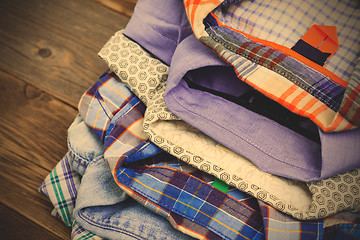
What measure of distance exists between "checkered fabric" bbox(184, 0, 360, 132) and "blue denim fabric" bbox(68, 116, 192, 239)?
0.24m

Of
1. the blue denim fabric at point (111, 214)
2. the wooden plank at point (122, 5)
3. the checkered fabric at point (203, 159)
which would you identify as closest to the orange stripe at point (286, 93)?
the checkered fabric at point (203, 159)

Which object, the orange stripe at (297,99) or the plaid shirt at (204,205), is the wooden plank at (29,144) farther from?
the orange stripe at (297,99)

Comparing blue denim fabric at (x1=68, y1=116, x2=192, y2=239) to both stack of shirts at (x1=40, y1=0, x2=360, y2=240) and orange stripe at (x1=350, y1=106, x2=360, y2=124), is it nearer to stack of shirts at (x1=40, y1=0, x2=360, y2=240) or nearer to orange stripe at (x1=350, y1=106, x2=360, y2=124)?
stack of shirts at (x1=40, y1=0, x2=360, y2=240)

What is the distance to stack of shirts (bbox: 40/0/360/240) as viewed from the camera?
35cm

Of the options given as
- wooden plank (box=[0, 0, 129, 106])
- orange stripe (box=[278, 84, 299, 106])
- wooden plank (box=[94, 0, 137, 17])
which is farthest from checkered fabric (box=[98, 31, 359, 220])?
wooden plank (box=[94, 0, 137, 17])

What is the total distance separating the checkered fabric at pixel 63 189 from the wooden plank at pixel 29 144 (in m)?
0.04

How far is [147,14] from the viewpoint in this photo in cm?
51

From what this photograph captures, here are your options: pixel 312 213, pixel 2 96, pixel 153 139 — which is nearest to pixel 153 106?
pixel 153 139

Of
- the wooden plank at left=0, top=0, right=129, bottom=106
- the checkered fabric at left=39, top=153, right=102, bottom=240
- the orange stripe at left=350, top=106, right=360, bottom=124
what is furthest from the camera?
the wooden plank at left=0, top=0, right=129, bottom=106

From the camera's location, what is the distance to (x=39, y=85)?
649mm

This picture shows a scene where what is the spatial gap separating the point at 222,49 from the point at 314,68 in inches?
5.2

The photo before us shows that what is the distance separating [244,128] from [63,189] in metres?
0.34

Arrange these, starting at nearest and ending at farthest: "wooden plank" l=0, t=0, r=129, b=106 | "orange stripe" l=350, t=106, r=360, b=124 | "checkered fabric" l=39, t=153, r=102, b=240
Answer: "orange stripe" l=350, t=106, r=360, b=124
"checkered fabric" l=39, t=153, r=102, b=240
"wooden plank" l=0, t=0, r=129, b=106

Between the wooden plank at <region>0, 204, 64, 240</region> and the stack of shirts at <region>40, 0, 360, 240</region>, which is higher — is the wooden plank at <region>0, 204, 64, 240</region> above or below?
below
